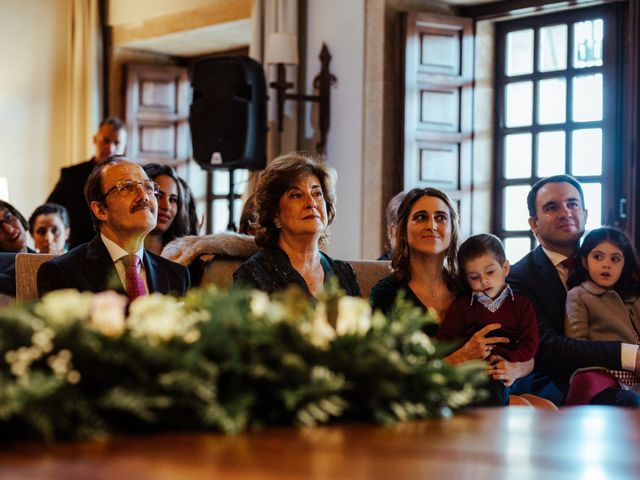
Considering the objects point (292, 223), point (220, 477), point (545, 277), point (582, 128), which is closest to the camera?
point (220, 477)

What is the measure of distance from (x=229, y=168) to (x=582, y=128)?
2271 millimetres

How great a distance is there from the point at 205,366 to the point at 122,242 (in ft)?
7.69

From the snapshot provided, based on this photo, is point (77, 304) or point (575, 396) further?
point (575, 396)

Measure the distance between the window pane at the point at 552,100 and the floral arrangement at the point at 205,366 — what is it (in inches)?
231

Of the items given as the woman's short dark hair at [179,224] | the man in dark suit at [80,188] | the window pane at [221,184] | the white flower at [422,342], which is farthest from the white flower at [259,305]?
the window pane at [221,184]

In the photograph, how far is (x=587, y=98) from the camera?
7062 millimetres

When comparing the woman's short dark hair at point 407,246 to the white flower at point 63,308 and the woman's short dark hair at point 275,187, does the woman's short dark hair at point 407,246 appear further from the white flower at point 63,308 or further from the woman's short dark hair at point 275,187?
the white flower at point 63,308

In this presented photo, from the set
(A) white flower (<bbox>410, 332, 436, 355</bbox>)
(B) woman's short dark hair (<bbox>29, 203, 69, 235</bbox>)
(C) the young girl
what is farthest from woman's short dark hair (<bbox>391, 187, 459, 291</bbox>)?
(B) woman's short dark hair (<bbox>29, 203, 69, 235</bbox>)

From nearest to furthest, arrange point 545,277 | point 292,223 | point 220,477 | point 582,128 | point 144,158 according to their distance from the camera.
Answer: point 220,477 → point 292,223 → point 545,277 → point 582,128 → point 144,158

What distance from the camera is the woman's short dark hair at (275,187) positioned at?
3.84m

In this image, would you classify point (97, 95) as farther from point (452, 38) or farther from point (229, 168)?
point (452, 38)

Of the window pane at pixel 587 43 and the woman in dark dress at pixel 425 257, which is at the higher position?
the window pane at pixel 587 43

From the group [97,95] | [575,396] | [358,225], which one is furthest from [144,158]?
[575,396]

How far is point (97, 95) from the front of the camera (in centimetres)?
899
